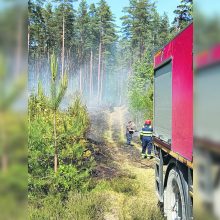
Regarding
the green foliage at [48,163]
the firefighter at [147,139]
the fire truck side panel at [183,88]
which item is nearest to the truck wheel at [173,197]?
the fire truck side panel at [183,88]

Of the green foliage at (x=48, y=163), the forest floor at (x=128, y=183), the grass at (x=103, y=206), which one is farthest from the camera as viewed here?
the green foliage at (x=48, y=163)

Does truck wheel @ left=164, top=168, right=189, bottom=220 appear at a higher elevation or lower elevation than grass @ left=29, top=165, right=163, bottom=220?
higher

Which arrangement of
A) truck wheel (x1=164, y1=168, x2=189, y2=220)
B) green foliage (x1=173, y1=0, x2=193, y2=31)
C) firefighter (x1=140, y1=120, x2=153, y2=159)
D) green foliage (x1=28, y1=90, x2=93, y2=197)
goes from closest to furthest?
green foliage (x1=173, y1=0, x2=193, y2=31)
truck wheel (x1=164, y1=168, x2=189, y2=220)
green foliage (x1=28, y1=90, x2=93, y2=197)
firefighter (x1=140, y1=120, x2=153, y2=159)

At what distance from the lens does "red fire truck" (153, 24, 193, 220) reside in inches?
73.0

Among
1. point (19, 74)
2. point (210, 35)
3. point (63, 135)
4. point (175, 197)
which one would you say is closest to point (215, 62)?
point (210, 35)

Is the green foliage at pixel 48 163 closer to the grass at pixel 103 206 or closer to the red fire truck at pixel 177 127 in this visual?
the grass at pixel 103 206

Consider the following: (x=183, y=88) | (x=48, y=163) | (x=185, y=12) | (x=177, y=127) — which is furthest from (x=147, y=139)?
(x=183, y=88)

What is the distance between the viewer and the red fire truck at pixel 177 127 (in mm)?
1855

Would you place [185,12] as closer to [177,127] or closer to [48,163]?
[48,163]

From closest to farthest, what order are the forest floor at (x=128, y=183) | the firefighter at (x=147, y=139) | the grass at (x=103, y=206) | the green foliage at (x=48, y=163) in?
1. the grass at (x=103, y=206)
2. the forest floor at (x=128, y=183)
3. the green foliage at (x=48, y=163)
4. the firefighter at (x=147, y=139)

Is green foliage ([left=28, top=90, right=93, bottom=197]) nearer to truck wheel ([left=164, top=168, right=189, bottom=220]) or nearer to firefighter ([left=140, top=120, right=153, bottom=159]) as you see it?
truck wheel ([left=164, top=168, right=189, bottom=220])

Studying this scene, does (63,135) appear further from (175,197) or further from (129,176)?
(129,176)

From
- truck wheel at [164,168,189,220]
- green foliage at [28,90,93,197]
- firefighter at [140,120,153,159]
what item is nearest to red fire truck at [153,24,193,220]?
truck wheel at [164,168,189,220]

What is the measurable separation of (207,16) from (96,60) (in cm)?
4158
